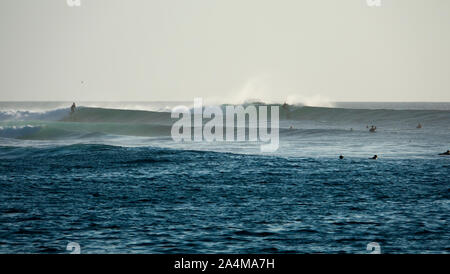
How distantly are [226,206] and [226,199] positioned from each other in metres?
1.56

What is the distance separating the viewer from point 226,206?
2041 cm

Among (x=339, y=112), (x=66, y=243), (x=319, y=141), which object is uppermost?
(x=339, y=112)

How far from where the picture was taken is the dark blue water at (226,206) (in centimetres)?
1505

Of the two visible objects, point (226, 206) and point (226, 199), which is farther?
point (226, 199)

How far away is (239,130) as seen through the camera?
68938mm

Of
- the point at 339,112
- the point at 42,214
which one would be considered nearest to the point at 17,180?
the point at 42,214

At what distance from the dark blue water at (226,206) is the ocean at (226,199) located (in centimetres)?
5

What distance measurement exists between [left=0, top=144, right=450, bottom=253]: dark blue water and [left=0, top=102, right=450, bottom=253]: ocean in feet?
0.16

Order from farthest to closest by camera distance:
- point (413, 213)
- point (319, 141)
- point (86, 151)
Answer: point (319, 141), point (86, 151), point (413, 213)

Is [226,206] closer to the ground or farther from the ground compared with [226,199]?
closer to the ground

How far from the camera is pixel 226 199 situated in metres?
22.0

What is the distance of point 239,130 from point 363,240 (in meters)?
53.8

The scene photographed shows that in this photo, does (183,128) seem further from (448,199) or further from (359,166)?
(448,199)

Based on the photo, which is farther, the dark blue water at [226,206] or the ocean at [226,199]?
the ocean at [226,199]
